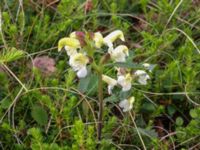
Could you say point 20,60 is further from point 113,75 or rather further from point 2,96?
point 113,75

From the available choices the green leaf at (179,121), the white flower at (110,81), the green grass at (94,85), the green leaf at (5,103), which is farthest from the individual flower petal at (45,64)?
the green leaf at (179,121)

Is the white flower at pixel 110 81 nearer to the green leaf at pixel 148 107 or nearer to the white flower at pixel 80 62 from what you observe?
the white flower at pixel 80 62

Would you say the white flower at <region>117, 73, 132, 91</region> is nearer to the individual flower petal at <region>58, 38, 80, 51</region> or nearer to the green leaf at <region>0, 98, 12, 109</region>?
the individual flower petal at <region>58, 38, 80, 51</region>

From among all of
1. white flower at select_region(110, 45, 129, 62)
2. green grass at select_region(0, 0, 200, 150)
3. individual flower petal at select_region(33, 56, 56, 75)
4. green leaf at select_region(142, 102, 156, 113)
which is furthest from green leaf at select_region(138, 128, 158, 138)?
individual flower petal at select_region(33, 56, 56, 75)

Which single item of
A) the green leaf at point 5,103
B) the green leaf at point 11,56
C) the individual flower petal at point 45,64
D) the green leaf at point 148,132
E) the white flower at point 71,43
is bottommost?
the green leaf at point 148,132

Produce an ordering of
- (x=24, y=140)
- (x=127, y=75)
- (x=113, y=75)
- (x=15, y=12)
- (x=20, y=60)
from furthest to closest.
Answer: (x=15, y=12) < (x=20, y=60) < (x=113, y=75) < (x=24, y=140) < (x=127, y=75)

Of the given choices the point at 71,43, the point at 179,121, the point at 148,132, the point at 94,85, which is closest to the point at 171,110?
the point at 179,121

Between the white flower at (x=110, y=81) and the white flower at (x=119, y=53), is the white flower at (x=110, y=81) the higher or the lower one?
the lower one

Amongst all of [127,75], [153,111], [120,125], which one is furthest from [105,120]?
[127,75]
